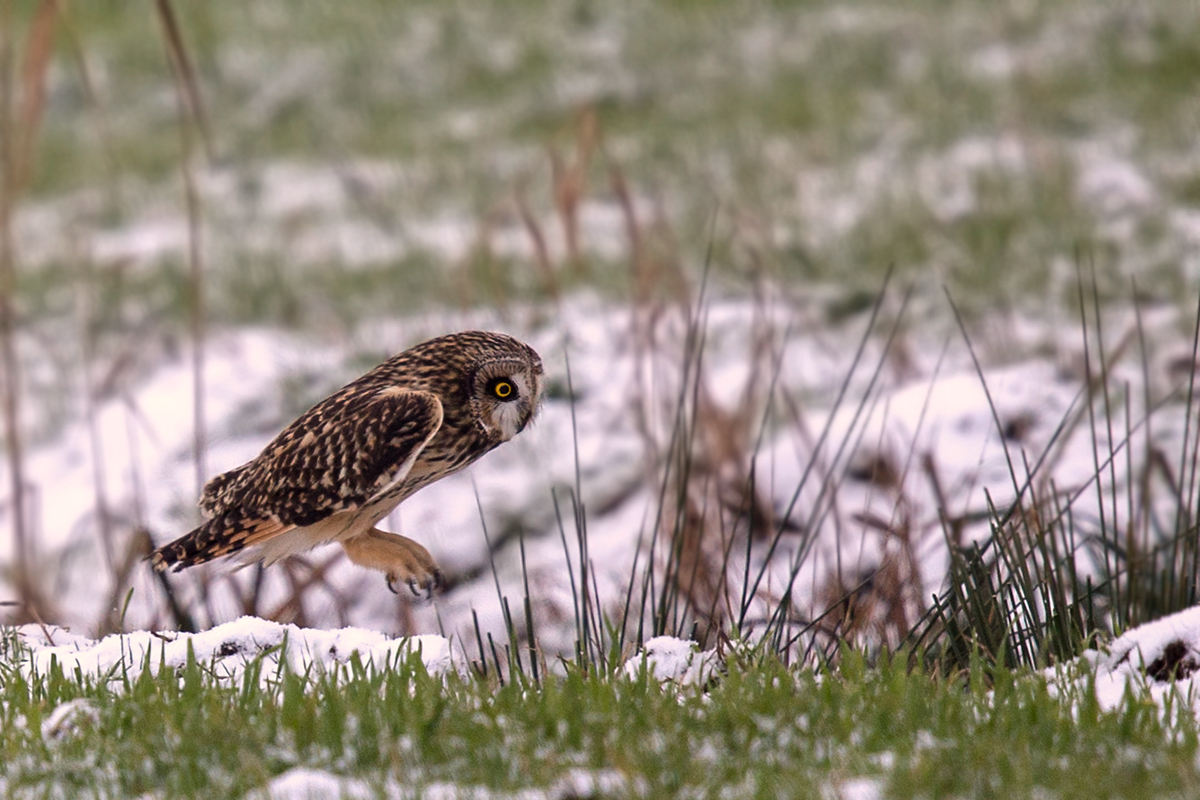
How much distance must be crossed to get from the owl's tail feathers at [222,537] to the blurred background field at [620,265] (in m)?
0.57

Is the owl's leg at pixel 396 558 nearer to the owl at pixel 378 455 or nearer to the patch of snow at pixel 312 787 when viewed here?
the owl at pixel 378 455

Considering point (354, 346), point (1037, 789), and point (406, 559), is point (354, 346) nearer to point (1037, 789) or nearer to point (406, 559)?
point (406, 559)

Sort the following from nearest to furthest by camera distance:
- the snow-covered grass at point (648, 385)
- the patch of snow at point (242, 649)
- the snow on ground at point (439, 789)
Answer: the snow on ground at point (439, 789), the snow-covered grass at point (648, 385), the patch of snow at point (242, 649)

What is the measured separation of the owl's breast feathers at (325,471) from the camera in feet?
11.7

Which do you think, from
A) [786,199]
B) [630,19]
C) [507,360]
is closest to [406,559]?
[507,360]

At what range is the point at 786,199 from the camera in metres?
11.3

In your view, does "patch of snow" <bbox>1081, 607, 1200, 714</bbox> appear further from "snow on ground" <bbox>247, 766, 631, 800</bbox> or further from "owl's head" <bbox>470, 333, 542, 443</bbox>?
"owl's head" <bbox>470, 333, 542, 443</bbox>

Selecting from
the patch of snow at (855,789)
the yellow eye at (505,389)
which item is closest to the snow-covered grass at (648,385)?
the patch of snow at (855,789)

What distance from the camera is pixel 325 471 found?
3.63 m

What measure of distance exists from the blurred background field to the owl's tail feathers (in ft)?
1.88

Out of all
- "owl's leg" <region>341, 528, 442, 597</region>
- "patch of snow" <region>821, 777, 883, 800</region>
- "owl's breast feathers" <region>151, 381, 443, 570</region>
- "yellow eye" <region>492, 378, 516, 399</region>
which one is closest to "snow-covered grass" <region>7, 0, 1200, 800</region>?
"patch of snow" <region>821, 777, 883, 800</region>

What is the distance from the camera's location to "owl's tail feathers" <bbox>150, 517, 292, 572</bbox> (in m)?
3.72

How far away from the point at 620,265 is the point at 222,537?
657 cm

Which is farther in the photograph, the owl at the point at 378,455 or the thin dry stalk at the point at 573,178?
the thin dry stalk at the point at 573,178
